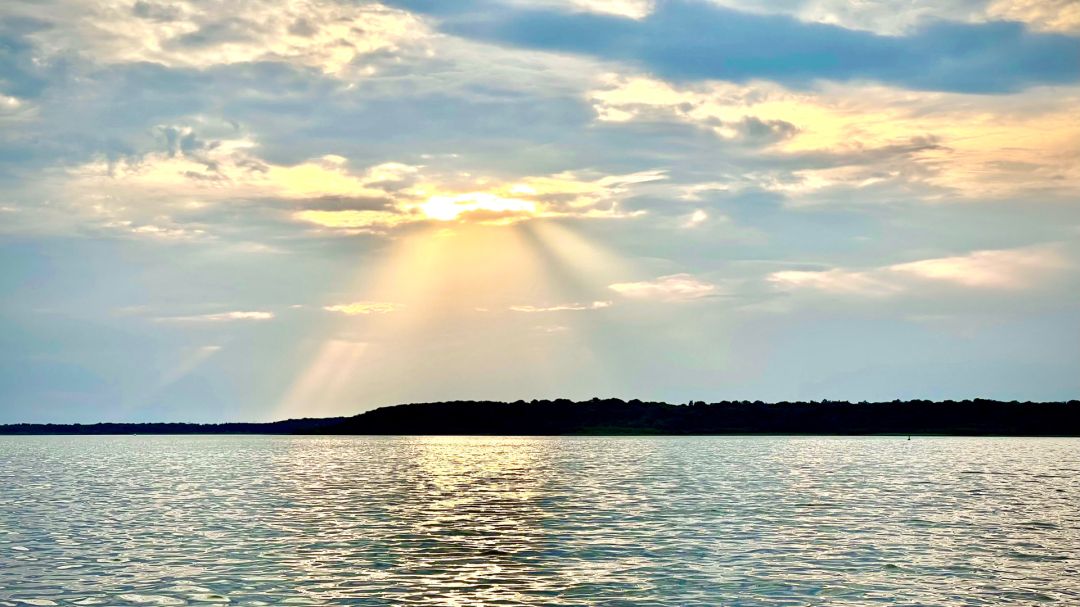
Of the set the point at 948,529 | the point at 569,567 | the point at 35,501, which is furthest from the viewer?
the point at 35,501

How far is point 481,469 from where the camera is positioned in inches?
5581

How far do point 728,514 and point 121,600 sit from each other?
4143 cm

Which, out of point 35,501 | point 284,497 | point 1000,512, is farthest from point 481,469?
point 1000,512

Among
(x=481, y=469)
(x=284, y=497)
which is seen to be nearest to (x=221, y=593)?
(x=284, y=497)

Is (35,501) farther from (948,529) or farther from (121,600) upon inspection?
(948,529)

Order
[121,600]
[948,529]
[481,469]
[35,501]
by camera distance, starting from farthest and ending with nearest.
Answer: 1. [481,469]
2. [35,501]
3. [948,529]
4. [121,600]

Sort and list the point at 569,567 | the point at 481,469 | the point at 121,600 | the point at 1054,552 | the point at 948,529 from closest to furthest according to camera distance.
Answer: the point at 121,600, the point at 569,567, the point at 1054,552, the point at 948,529, the point at 481,469

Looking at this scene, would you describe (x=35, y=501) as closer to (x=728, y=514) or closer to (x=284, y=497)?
(x=284, y=497)

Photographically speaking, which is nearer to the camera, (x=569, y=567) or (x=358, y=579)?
(x=358, y=579)

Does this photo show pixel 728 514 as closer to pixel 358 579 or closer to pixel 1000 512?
pixel 1000 512

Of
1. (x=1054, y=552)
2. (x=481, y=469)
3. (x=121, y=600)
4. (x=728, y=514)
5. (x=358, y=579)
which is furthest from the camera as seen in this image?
(x=481, y=469)

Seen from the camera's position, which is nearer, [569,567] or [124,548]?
[569,567]

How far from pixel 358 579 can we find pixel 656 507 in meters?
35.3

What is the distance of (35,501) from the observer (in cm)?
8256
